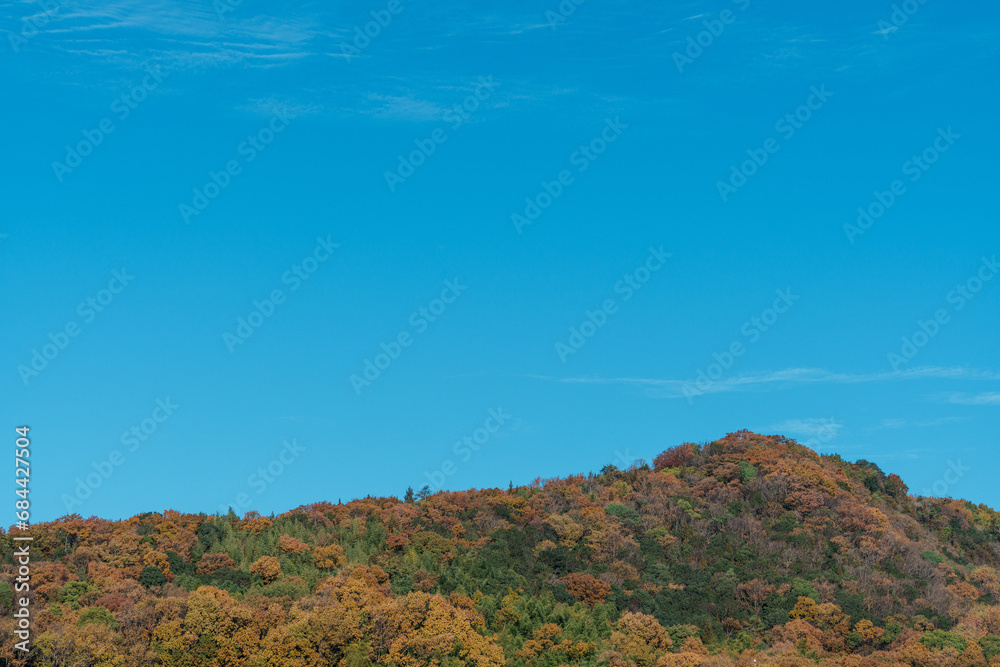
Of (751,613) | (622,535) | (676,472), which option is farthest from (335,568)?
(676,472)

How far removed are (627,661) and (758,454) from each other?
156ft

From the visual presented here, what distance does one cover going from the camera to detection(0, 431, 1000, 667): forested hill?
257 feet

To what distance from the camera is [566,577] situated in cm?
9544

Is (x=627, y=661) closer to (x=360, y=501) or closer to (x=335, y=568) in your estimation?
(x=335, y=568)

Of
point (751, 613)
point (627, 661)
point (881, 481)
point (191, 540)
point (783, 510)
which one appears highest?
point (881, 481)

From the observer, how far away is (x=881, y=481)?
125m

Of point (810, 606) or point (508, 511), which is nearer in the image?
point (810, 606)

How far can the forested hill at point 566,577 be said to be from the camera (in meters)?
78.4

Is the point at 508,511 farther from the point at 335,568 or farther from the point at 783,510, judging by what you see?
the point at 783,510

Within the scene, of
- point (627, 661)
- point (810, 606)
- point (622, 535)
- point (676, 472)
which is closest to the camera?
point (627, 661)

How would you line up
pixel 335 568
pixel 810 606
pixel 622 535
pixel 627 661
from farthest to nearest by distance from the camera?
pixel 622 535 < pixel 335 568 < pixel 810 606 < pixel 627 661

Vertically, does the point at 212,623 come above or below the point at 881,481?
below

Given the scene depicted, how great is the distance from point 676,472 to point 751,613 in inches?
1240

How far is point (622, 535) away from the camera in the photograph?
105000 mm
